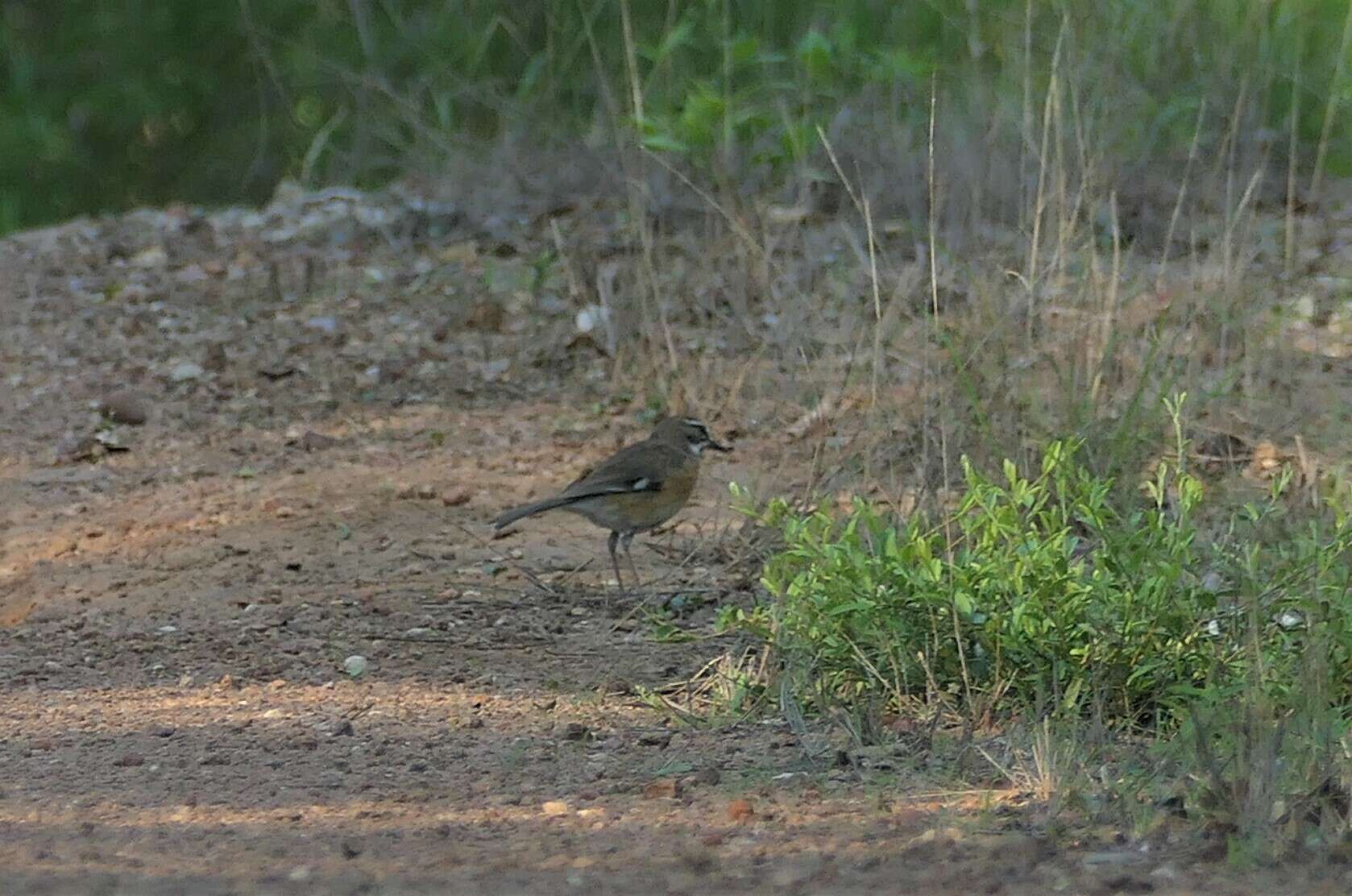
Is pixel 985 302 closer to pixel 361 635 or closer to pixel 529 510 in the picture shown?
pixel 529 510

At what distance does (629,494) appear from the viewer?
21.7 feet

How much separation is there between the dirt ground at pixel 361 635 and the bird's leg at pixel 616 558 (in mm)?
102

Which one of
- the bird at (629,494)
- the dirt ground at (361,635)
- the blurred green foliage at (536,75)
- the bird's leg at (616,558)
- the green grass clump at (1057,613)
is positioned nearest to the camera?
the dirt ground at (361,635)

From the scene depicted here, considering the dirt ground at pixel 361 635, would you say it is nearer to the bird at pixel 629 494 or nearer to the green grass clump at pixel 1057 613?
the bird at pixel 629 494

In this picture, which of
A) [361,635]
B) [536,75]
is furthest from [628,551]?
[536,75]

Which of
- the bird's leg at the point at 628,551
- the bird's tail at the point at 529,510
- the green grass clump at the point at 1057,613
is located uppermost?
the green grass clump at the point at 1057,613

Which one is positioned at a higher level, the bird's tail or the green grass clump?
the green grass clump

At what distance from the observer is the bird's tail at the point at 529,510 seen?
669 centimetres

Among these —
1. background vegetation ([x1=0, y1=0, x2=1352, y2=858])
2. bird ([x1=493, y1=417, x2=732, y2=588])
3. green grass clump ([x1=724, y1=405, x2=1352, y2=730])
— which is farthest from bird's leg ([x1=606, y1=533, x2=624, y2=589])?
green grass clump ([x1=724, y1=405, x2=1352, y2=730])

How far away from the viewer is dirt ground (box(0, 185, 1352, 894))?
13.0 ft

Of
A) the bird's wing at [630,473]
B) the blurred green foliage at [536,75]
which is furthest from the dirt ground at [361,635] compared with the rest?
the blurred green foliage at [536,75]

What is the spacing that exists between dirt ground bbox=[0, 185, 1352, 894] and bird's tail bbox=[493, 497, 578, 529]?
171 millimetres

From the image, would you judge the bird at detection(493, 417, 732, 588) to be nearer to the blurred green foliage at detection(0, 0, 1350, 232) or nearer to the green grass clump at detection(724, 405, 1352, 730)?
the green grass clump at detection(724, 405, 1352, 730)

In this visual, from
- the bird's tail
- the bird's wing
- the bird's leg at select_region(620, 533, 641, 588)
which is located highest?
the bird's wing
